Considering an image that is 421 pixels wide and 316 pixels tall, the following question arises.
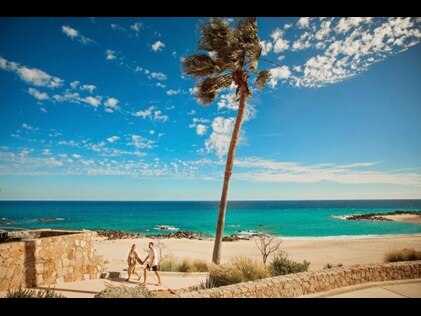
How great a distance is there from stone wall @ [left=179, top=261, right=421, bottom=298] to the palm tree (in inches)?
122

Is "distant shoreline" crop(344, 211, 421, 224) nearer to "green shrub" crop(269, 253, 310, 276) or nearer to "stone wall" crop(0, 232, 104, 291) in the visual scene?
"green shrub" crop(269, 253, 310, 276)

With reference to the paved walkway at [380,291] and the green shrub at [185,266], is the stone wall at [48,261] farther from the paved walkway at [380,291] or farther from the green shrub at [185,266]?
the paved walkway at [380,291]

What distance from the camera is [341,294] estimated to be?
7035 mm

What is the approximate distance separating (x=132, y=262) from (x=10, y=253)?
3235mm

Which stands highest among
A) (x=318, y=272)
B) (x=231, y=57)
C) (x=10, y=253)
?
(x=231, y=57)

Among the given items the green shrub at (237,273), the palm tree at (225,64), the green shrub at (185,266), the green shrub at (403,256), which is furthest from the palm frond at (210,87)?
the green shrub at (403,256)

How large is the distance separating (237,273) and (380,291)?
356 cm

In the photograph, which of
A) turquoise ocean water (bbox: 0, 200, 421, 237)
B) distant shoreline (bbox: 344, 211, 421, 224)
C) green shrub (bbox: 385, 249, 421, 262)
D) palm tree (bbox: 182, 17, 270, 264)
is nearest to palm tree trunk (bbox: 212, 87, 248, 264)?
palm tree (bbox: 182, 17, 270, 264)

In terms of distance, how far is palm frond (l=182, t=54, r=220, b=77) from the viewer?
1024 centimetres

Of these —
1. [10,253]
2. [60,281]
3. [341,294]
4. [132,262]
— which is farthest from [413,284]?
[10,253]

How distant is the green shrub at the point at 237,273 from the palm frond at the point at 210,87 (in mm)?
5668

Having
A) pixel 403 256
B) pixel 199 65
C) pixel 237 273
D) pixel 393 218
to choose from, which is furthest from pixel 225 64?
pixel 393 218
